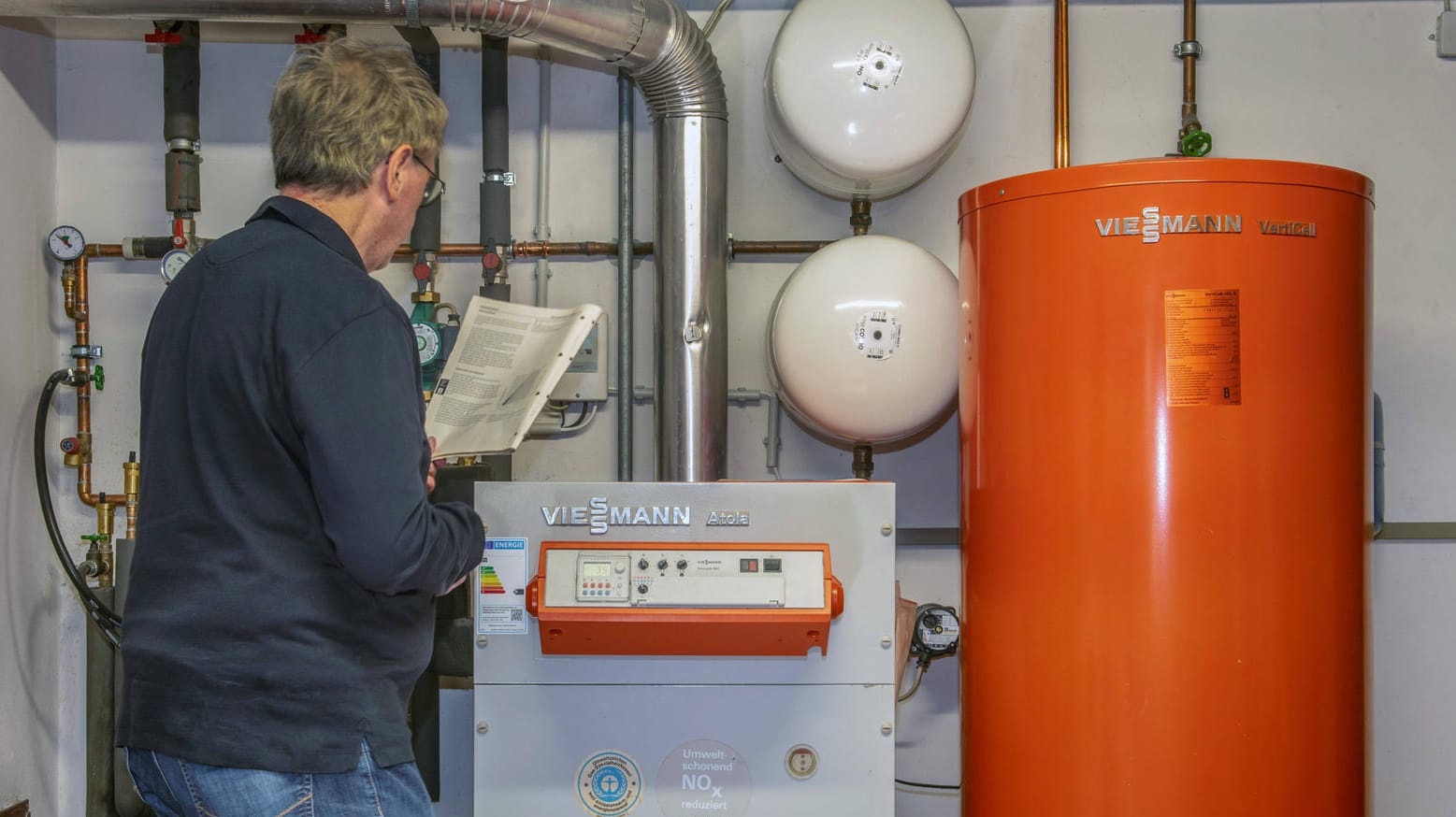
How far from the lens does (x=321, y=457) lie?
1156 mm

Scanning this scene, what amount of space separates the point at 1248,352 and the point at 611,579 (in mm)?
1018

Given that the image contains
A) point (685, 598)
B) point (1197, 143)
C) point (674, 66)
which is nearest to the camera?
point (685, 598)

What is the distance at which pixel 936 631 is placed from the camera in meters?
2.21

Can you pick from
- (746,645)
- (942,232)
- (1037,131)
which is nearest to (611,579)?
(746,645)

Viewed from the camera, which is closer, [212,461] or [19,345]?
[212,461]

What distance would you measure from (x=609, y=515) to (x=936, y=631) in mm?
698

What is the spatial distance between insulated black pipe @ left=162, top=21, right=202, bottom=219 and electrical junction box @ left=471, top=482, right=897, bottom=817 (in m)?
1.08

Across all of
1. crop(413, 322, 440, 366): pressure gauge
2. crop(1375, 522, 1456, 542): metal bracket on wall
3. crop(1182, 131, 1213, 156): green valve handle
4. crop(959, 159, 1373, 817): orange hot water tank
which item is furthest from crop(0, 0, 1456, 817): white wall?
crop(959, 159, 1373, 817): orange hot water tank

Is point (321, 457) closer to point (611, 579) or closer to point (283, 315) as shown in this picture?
point (283, 315)

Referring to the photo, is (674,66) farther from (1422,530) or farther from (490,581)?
(1422,530)

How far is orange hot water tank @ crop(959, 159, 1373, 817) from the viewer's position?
1.70 meters

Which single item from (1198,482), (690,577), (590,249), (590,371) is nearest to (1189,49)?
(1198,482)

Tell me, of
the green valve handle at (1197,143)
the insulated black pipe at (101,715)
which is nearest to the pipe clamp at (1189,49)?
the green valve handle at (1197,143)

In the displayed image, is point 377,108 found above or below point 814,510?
above
